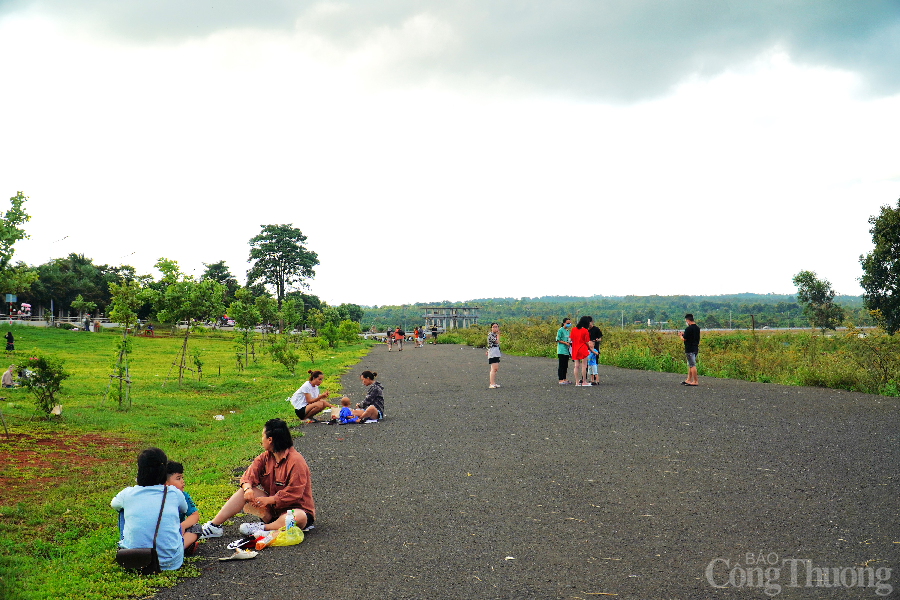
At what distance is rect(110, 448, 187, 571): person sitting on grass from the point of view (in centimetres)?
466

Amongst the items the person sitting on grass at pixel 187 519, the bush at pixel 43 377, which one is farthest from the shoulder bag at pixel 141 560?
the bush at pixel 43 377

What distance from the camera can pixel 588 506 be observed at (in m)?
6.15

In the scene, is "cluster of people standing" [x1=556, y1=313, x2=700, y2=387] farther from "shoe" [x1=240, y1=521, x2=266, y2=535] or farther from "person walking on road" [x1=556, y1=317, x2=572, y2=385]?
"shoe" [x1=240, y1=521, x2=266, y2=535]

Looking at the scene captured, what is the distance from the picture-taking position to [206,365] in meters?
28.2

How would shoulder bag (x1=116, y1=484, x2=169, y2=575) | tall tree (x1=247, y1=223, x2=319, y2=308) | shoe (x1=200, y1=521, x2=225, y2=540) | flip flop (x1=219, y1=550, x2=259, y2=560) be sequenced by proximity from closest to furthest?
shoulder bag (x1=116, y1=484, x2=169, y2=575) < flip flop (x1=219, y1=550, x2=259, y2=560) < shoe (x1=200, y1=521, x2=225, y2=540) < tall tree (x1=247, y1=223, x2=319, y2=308)

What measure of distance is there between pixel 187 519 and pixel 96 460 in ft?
16.8

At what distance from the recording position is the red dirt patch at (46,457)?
7.59 meters

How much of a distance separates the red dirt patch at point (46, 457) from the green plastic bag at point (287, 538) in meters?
3.81

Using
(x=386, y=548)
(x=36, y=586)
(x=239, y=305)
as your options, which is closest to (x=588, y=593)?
(x=386, y=548)

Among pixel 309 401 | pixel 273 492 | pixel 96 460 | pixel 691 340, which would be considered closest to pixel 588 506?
pixel 273 492

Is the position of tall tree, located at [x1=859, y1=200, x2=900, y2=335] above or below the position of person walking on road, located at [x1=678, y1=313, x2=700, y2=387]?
above

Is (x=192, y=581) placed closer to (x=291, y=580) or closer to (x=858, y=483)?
(x=291, y=580)

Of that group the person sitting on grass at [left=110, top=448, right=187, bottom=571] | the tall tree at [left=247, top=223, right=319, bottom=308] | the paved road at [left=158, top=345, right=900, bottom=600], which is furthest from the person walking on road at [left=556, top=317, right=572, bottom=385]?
the tall tree at [left=247, top=223, right=319, bottom=308]

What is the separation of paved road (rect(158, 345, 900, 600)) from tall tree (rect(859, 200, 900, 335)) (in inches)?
1152
